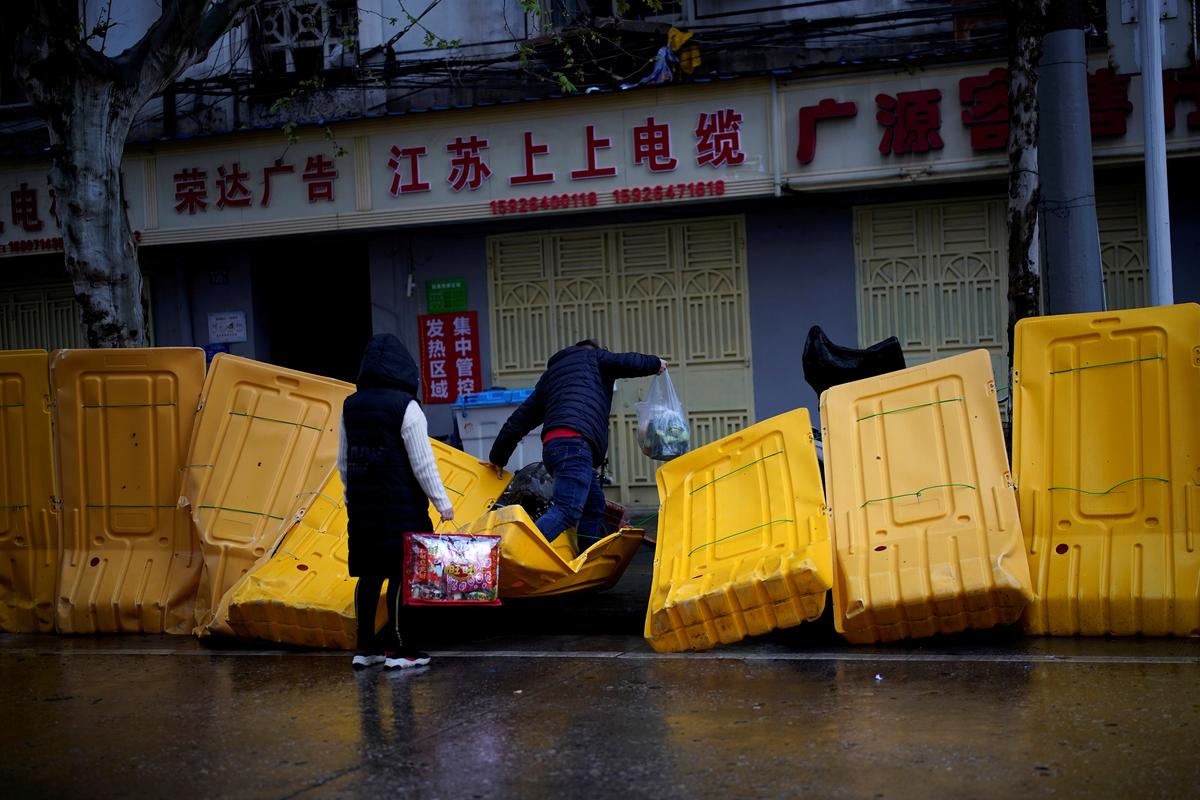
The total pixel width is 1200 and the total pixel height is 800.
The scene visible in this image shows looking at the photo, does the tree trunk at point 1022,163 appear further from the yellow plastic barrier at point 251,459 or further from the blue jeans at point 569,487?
the yellow plastic barrier at point 251,459

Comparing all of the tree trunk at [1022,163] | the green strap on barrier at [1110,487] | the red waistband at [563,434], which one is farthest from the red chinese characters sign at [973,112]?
the green strap on barrier at [1110,487]

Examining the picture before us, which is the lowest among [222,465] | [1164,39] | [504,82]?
[222,465]

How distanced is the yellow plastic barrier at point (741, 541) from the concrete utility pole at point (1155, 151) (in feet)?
9.16

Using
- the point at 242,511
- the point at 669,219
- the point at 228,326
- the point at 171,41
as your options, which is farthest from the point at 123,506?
the point at 228,326

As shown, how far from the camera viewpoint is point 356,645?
6.41 m

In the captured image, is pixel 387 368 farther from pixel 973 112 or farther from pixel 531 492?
pixel 973 112

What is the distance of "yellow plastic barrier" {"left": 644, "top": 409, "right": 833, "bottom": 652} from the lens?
18.6ft

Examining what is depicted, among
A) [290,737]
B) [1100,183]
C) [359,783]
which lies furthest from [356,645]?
[1100,183]

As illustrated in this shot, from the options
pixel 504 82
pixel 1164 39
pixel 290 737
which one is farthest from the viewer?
pixel 504 82

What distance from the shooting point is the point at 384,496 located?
5.94 m

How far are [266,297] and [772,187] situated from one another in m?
6.15

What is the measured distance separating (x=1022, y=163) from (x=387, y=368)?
5.18 metres

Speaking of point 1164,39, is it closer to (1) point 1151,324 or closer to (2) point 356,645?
(1) point 1151,324

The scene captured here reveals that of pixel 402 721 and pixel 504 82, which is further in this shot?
pixel 504 82
